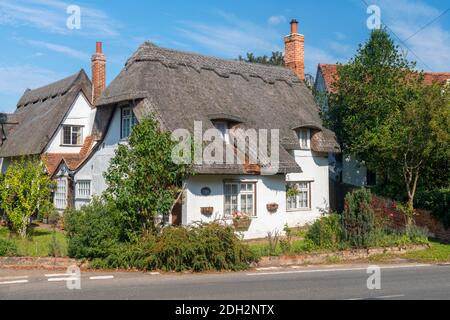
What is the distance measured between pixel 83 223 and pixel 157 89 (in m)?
7.54

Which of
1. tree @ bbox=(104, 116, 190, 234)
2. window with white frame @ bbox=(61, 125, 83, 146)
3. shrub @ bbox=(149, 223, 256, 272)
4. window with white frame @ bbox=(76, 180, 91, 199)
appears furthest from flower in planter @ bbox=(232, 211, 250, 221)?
window with white frame @ bbox=(61, 125, 83, 146)

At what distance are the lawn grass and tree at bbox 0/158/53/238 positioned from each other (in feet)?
1.87

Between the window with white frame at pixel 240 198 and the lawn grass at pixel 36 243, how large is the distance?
6.11 meters

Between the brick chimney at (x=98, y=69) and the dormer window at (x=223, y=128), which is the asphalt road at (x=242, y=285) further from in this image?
the brick chimney at (x=98, y=69)

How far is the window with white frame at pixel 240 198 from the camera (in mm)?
20016

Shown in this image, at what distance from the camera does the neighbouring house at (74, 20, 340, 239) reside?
1959 cm

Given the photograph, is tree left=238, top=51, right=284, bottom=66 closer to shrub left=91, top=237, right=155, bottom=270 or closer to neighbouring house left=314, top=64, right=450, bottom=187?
neighbouring house left=314, top=64, right=450, bottom=187

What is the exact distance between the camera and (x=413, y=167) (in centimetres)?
2020

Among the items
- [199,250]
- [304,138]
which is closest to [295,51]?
[304,138]

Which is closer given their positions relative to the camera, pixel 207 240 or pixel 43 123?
pixel 207 240

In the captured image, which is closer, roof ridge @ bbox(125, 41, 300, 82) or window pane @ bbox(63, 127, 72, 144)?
roof ridge @ bbox(125, 41, 300, 82)

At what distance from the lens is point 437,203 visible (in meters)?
20.5
